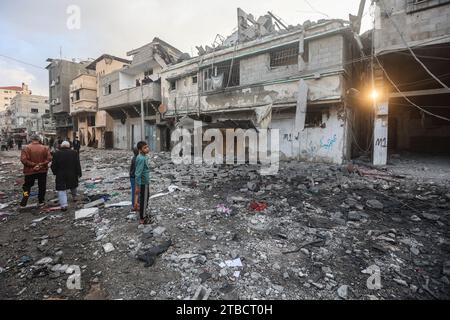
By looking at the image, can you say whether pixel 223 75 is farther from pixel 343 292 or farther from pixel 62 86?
pixel 62 86

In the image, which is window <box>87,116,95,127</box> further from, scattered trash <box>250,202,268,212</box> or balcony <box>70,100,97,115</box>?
scattered trash <box>250,202,268,212</box>

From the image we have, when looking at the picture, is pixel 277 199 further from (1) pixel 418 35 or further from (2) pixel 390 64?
(2) pixel 390 64

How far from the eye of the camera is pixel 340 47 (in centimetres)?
1011

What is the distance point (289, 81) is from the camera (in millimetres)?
11414

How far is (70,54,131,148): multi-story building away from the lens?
2508 cm

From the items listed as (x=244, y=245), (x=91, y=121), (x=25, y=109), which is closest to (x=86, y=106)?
(x=91, y=121)

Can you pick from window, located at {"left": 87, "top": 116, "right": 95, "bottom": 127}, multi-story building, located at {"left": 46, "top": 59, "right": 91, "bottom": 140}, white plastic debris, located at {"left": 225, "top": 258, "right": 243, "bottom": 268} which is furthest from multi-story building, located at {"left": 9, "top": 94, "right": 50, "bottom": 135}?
white plastic debris, located at {"left": 225, "top": 258, "right": 243, "bottom": 268}

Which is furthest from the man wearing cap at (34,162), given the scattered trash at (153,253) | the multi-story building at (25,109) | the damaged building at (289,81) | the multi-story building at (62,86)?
the multi-story building at (25,109)

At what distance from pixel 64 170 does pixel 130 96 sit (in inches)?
641

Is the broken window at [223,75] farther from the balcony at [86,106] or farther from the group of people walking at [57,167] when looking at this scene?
the balcony at [86,106]

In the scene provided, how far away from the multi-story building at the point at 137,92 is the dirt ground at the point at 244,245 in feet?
44.5

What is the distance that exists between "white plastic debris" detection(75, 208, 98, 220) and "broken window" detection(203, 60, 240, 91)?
10988mm

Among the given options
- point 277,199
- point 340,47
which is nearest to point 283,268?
point 277,199
